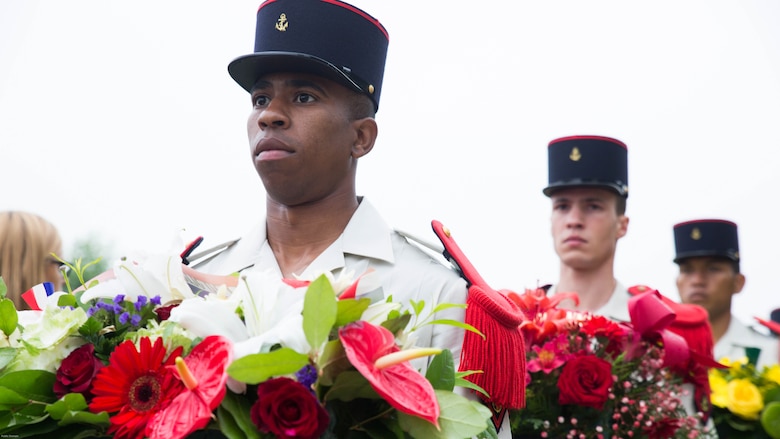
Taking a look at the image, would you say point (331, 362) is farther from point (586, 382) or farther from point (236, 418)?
point (586, 382)

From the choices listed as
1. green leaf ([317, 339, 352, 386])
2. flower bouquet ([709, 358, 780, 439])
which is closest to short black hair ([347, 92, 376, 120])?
green leaf ([317, 339, 352, 386])

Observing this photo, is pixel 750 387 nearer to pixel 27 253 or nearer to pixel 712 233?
pixel 712 233

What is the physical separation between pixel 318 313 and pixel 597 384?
2615 mm

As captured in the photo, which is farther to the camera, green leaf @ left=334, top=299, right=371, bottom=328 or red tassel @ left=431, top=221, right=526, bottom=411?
red tassel @ left=431, top=221, right=526, bottom=411

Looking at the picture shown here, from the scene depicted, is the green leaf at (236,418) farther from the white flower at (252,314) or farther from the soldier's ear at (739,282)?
the soldier's ear at (739,282)

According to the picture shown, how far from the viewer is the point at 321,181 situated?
113 inches

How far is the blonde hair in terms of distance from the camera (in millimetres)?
4195

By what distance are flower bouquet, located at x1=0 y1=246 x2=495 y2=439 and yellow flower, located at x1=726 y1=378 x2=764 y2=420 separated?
3573mm

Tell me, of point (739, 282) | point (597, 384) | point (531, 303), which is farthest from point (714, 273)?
point (597, 384)

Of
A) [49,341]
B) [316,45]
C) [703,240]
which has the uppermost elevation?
[703,240]

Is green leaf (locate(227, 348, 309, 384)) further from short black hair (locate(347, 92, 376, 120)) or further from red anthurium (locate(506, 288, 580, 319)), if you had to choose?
red anthurium (locate(506, 288, 580, 319))

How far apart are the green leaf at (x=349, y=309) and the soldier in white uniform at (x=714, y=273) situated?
6401 millimetres

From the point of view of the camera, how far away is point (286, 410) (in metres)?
1.57

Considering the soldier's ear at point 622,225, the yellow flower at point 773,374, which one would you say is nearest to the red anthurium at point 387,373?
the soldier's ear at point 622,225
